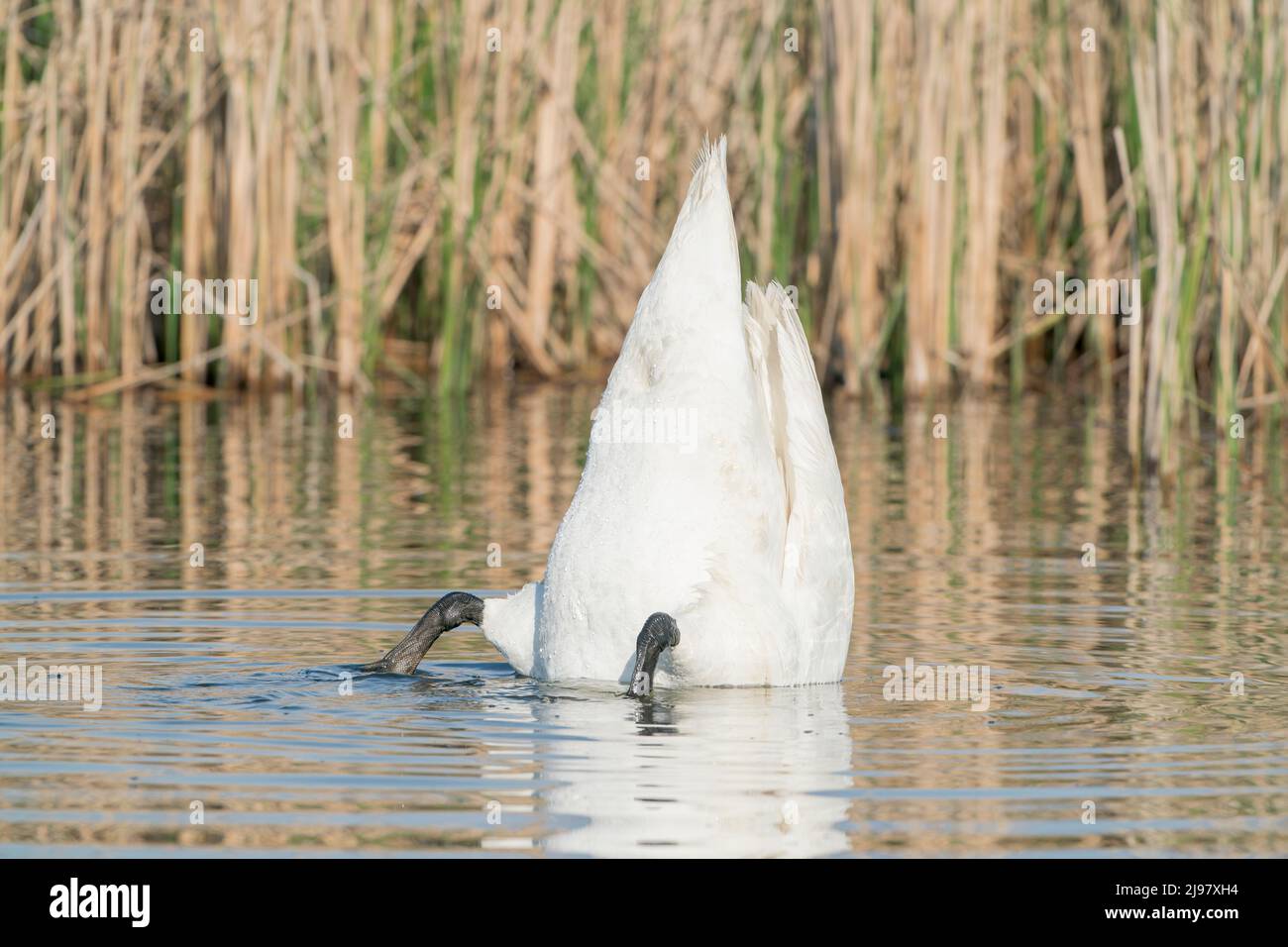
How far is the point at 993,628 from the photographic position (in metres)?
7.15

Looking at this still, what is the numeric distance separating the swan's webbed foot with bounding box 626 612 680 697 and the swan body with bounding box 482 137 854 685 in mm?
44

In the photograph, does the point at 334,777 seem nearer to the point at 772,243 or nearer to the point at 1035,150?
the point at 772,243

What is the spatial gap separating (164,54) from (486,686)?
29.3 feet

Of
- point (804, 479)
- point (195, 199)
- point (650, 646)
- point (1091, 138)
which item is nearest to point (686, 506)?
point (650, 646)

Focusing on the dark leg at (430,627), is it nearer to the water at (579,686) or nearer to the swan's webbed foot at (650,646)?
the water at (579,686)

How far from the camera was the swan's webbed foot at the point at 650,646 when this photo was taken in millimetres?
5586

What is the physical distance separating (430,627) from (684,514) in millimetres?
872

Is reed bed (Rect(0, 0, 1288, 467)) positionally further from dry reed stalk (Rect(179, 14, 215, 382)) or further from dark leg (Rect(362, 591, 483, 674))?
dark leg (Rect(362, 591, 483, 674))

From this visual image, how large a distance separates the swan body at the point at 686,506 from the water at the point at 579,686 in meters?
0.12

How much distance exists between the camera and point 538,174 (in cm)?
1498

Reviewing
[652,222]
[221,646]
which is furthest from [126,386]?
[221,646]

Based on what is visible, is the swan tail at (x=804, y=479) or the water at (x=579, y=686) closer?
the water at (x=579, y=686)

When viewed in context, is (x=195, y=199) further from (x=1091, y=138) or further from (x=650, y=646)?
(x=650, y=646)

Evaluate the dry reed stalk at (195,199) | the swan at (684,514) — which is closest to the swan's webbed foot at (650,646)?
the swan at (684,514)
